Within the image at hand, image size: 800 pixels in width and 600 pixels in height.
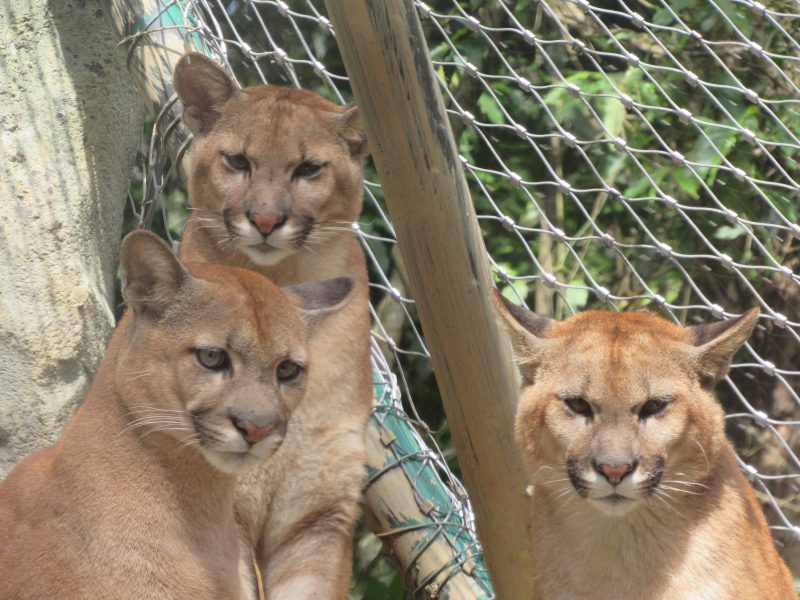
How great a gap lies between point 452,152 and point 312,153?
97cm

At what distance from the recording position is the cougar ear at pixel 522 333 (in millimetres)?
3758

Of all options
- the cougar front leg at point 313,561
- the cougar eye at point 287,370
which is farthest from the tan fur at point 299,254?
the cougar eye at point 287,370

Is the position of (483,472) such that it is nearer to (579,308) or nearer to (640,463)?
(640,463)

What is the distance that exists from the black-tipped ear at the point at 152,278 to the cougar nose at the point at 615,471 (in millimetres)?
1161

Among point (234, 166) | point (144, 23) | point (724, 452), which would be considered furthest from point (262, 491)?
point (144, 23)

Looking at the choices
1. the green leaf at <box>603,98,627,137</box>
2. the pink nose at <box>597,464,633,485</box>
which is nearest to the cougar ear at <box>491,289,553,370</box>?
the pink nose at <box>597,464,633,485</box>

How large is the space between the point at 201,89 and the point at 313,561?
1.58 metres

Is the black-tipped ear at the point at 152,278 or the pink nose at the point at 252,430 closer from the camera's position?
the pink nose at the point at 252,430

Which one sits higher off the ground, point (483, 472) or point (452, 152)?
point (452, 152)

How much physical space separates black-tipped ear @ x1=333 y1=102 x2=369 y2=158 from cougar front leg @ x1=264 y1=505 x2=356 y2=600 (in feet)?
3.95

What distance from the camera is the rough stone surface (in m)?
4.77

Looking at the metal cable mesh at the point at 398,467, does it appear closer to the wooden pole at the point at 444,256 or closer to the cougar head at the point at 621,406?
the wooden pole at the point at 444,256

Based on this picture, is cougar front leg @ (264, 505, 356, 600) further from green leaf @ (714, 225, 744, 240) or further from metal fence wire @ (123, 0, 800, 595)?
green leaf @ (714, 225, 744, 240)

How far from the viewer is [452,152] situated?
141 inches
